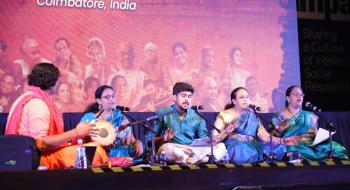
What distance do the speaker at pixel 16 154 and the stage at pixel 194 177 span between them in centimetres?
24

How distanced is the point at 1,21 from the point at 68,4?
817mm

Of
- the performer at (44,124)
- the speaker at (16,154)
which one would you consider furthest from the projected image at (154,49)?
the speaker at (16,154)

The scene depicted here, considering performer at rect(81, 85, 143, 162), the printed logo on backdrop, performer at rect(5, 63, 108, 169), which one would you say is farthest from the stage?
the printed logo on backdrop

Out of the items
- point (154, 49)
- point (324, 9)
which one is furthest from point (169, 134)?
point (324, 9)

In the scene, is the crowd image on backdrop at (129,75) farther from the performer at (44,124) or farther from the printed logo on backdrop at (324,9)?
the performer at (44,124)

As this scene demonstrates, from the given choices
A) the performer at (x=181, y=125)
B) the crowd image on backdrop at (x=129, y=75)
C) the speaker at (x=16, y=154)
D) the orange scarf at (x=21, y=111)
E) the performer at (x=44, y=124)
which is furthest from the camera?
the crowd image on backdrop at (x=129, y=75)

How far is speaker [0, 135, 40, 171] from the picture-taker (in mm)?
3605

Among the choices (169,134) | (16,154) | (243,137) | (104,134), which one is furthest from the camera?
(243,137)

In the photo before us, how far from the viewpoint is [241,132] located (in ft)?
22.0

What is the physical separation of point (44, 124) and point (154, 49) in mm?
2957

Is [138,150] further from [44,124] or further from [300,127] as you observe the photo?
[300,127]

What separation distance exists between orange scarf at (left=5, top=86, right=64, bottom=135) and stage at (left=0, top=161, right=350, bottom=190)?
114 cm

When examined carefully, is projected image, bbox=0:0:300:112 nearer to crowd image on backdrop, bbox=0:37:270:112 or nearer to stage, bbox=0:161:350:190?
crowd image on backdrop, bbox=0:37:270:112

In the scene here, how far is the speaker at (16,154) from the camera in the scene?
3605mm
